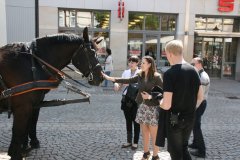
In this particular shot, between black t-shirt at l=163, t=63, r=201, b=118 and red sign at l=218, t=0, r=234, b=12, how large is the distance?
48.2ft

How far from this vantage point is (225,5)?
56.0 ft

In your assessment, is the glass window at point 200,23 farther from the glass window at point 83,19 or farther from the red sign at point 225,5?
the glass window at point 83,19

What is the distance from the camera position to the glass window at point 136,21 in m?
16.9

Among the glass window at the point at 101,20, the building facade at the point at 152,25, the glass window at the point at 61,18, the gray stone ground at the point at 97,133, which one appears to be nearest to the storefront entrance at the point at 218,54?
the building facade at the point at 152,25

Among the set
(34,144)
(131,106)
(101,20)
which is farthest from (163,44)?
(34,144)

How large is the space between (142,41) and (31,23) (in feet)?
19.9

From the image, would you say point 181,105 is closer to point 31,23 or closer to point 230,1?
point 31,23

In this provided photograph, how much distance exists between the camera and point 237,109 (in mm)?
9758

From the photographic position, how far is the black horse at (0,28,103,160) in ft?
13.3

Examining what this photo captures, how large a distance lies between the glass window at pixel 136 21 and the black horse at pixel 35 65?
1284 centimetres

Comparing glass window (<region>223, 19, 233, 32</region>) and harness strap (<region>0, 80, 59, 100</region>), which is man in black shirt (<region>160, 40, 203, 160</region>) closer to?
harness strap (<region>0, 80, 59, 100</region>)

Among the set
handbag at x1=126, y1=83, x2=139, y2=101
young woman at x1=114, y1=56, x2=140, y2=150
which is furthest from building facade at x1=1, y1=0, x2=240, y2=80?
handbag at x1=126, y1=83, x2=139, y2=101

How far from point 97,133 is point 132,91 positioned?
158cm

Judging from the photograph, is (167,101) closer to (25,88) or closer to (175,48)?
(175,48)
